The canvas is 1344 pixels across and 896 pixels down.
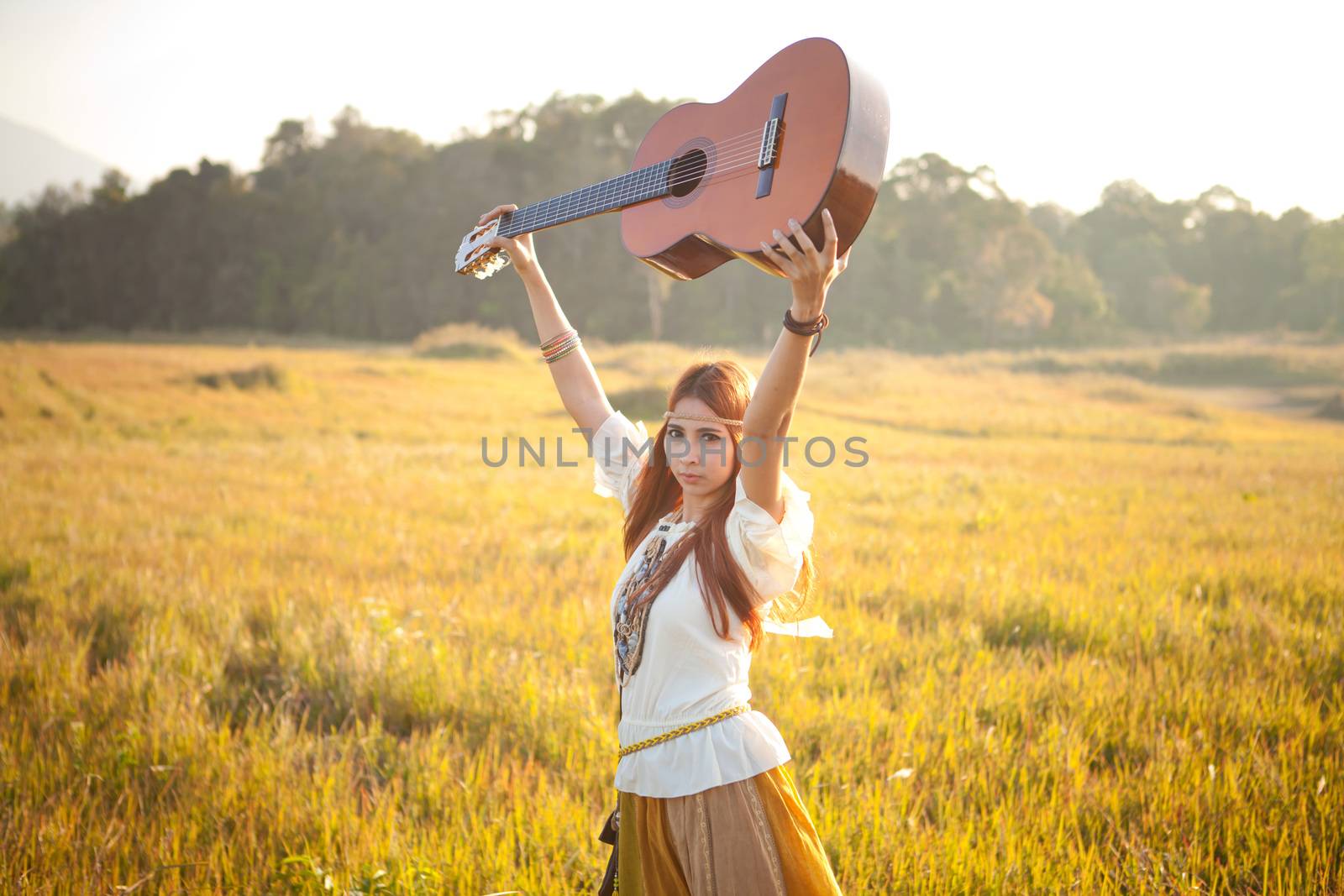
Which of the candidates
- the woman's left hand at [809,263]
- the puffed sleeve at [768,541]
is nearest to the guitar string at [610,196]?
the woman's left hand at [809,263]

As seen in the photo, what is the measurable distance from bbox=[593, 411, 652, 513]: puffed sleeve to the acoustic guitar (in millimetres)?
513

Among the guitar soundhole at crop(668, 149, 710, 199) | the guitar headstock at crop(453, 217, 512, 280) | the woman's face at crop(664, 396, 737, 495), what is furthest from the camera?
the guitar headstock at crop(453, 217, 512, 280)

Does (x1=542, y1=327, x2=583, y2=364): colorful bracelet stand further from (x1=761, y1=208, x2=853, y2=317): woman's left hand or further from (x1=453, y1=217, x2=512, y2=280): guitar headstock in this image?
(x1=761, y1=208, x2=853, y2=317): woman's left hand

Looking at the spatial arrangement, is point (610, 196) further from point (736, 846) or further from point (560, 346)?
point (736, 846)

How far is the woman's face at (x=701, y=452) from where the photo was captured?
1.97 m

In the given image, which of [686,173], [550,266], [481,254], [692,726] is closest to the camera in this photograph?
[692,726]

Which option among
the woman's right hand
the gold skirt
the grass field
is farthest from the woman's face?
the woman's right hand

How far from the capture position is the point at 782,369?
1.70 m

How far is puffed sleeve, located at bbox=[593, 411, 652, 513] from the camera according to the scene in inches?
95.4

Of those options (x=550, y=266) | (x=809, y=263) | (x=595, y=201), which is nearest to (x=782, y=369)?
(x=809, y=263)

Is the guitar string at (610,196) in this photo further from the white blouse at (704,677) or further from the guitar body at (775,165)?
the white blouse at (704,677)

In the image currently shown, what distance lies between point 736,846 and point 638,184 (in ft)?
5.58

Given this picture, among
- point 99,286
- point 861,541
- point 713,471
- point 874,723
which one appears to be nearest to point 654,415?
point 861,541

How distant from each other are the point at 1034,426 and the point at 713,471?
18851mm
